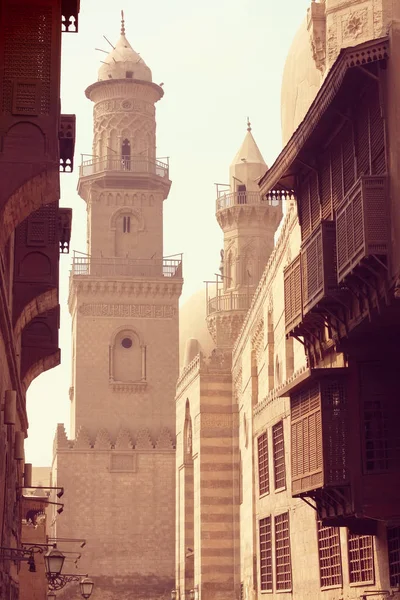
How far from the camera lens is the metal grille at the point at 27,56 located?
13.8 metres

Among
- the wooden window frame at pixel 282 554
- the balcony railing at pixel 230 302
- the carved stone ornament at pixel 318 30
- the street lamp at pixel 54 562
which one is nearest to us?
the street lamp at pixel 54 562

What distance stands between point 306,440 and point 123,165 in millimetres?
44994

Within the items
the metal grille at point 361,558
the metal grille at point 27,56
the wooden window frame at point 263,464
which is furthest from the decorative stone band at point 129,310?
the metal grille at point 27,56

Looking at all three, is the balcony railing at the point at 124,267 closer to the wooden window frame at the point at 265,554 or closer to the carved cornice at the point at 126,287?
the carved cornice at the point at 126,287

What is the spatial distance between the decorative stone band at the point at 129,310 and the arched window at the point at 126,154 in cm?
712

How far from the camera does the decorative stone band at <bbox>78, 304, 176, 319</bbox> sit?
61.8 m

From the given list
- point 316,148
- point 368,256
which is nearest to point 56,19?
point 368,256

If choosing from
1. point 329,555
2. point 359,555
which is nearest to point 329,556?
point 329,555

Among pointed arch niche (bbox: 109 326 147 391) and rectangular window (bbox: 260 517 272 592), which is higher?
pointed arch niche (bbox: 109 326 147 391)

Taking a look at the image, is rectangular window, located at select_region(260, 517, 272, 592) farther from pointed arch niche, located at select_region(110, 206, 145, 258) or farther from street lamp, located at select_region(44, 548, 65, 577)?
pointed arch niche, located at select_region(110, 206, 145, 258)

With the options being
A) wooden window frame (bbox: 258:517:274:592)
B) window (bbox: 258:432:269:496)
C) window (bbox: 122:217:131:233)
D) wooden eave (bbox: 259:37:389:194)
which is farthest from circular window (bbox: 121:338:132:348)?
wooden eave (bbox: 259:37:389:194)

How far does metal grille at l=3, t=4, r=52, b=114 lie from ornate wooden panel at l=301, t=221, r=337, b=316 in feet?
18.7

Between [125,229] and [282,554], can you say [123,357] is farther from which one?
[282,554]

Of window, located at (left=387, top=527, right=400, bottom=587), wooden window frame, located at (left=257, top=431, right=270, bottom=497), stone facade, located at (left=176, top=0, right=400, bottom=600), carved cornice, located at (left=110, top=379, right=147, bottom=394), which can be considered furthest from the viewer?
carved cornice, located at (left=110, top=379, right=147, bottom=394)
